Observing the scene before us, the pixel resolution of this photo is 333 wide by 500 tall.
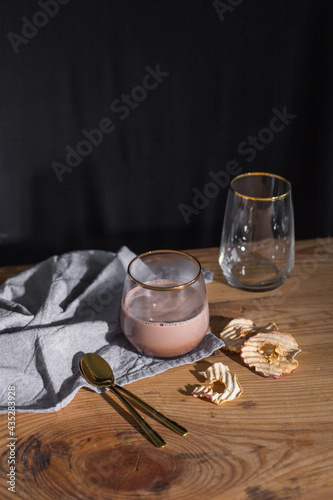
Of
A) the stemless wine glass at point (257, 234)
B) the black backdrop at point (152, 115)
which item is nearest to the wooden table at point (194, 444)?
the stemless wine glass at point (257, 234)

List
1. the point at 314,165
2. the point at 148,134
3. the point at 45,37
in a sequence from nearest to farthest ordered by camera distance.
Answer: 1. the point at 45,37
2. the point at 148,134
3. the point at 314,165

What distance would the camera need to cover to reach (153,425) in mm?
699

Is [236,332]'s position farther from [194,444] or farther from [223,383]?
[194,444]

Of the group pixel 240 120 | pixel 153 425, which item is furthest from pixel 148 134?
pixel 153 425

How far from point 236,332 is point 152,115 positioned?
1.76ft

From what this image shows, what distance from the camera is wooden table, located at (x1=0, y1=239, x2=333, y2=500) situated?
2.04 feet

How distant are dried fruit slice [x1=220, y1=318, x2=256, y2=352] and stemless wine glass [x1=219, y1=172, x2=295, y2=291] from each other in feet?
0.37

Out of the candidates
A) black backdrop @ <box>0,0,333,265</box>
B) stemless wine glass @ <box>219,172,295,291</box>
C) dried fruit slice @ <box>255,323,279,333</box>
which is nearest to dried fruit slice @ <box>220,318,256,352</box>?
dried fruit slice @ <box>255,323,279,333</box>

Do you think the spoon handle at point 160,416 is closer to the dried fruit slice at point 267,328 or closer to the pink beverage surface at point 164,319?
the pink beverage surface at point 164,319

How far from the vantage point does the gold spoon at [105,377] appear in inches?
27.4

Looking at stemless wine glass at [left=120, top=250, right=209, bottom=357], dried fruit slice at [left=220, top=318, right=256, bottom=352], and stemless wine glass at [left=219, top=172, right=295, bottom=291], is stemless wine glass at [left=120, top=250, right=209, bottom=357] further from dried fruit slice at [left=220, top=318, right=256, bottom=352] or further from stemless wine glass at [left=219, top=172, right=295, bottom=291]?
stemless wine glass at [left=219, top=172, right=295, bottom=291]

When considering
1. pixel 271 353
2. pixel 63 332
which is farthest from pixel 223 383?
pixel 63 332

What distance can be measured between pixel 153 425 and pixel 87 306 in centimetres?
25

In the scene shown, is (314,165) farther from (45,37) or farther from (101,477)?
(101,477)
